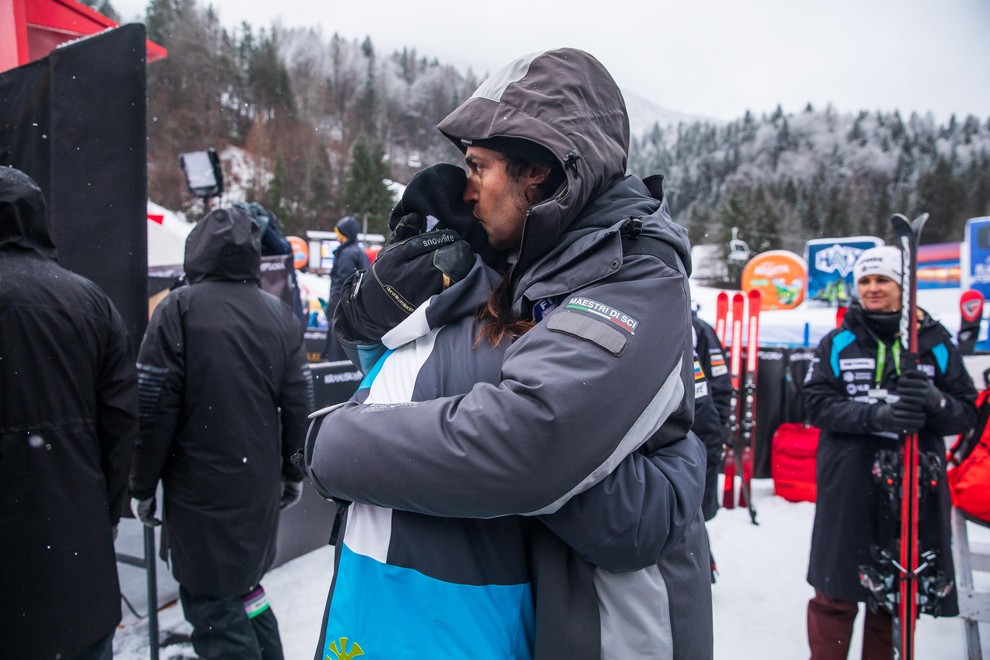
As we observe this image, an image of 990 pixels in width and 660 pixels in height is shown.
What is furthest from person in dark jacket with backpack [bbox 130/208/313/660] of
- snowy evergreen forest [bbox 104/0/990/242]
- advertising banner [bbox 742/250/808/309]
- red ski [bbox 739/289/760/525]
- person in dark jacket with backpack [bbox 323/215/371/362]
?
snowy evergreen forest [bbox 104/0/990/242]

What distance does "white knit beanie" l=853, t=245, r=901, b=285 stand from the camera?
2896 millimetres

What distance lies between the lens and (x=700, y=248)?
4356cm

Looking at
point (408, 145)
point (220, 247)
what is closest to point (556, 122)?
point (220, 247)

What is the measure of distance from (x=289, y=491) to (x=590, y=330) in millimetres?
2558

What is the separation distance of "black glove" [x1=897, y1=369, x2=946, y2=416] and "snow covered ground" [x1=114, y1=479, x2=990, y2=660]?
1.63 meters

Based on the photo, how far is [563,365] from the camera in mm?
909

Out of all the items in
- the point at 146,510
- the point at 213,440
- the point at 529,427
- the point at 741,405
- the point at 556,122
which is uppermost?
the point at 556,122

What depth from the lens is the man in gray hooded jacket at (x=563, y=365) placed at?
2.93 ft

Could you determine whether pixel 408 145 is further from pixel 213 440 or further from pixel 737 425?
pixel 213 440

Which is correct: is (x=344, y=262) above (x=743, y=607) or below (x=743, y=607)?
above

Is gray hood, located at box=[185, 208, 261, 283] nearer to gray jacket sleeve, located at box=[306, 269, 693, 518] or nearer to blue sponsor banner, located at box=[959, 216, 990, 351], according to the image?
gray jacket sleeve, located at box=[306, 269, 693, 518]

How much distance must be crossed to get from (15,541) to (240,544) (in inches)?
35.7

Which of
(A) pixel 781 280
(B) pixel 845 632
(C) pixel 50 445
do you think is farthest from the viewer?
(A) pixel 781 280

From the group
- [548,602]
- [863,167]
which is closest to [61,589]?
[548,602]
